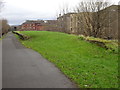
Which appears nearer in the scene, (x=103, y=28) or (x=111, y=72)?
(x=111, y=72)

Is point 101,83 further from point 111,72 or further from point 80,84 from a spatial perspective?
point 111,72

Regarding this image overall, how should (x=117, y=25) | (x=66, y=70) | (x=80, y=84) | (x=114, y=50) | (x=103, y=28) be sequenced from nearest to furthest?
(x=80, y=84) < (x=66, y=70) < (x=114, y=50) < (x=103, y=28) < (x=117, y=25)

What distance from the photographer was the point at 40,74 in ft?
26.0

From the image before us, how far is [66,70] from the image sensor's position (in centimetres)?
852

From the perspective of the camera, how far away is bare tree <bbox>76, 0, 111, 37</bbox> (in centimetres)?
2720

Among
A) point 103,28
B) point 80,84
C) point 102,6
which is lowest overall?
point 80,84

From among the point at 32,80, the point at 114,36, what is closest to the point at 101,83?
the point at 32,80

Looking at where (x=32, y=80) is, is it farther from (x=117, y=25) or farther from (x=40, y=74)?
(x=117, y=25)

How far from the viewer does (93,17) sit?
27391mm

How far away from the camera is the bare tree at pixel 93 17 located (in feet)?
89.2

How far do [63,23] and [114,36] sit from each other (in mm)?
30576

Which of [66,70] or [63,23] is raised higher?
[63,23]

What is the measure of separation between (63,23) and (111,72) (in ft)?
168

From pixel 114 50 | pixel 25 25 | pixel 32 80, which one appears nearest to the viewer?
pixel 32 80
